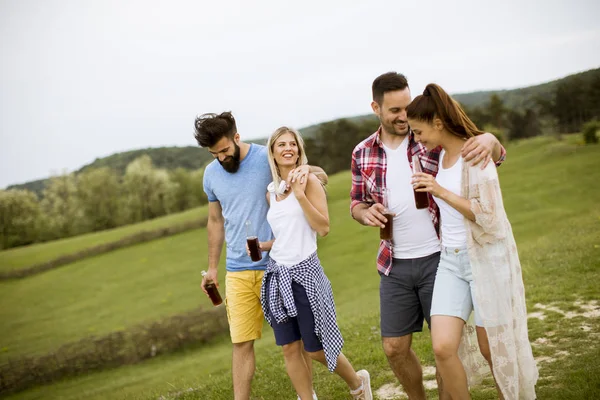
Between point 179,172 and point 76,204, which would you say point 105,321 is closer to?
point 76,204

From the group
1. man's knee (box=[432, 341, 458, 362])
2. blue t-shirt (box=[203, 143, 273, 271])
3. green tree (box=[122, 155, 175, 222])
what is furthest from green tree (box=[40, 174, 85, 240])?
man's knee (box=[432, 341, 458, 362])

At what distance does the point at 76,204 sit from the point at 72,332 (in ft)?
163

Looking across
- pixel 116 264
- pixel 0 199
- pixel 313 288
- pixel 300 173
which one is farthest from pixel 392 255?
pixel 0 199

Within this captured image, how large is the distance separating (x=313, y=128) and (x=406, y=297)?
65714 millimetres

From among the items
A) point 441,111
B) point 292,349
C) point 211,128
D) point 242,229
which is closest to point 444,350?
point 292,349

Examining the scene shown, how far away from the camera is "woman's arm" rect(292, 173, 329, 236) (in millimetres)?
4871

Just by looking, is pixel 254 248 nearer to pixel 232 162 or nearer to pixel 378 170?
pixel 232 162

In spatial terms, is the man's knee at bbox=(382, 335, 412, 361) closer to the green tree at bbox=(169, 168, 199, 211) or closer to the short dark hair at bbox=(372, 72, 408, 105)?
the short dark hair at bbox=(372, 72, 408, 105)

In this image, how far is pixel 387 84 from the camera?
4.84 metres

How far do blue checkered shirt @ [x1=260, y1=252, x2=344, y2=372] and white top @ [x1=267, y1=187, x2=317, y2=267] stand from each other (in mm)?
77

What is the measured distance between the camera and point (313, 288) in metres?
5.06

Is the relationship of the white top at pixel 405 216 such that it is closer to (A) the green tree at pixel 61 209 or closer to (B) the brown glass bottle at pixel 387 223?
(B) the brown glass bottle at pixel 387 223

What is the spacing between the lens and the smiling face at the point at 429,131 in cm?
430

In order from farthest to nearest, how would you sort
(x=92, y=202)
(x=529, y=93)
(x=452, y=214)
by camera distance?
(x=92, y=202) < (x=529, y=93) < (x=452, y=214)
